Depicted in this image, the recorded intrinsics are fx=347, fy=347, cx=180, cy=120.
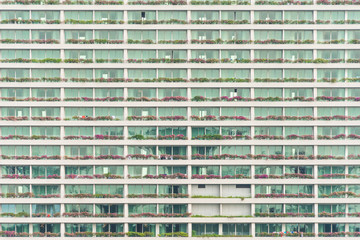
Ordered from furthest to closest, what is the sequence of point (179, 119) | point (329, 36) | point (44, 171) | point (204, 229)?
point (329, 36), point (204, 229), point (179, 119), point (44, 171)

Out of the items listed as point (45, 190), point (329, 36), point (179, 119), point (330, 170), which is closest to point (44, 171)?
point (45, 190)

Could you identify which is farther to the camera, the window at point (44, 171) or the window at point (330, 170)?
the window at point (330, 170)

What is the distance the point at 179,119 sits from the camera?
45.0 meters

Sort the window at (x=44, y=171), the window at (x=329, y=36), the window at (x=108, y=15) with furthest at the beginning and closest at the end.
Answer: the window at (x=329, y=36) < the window at (x=108, y=15) < the window at (x=44, y=171)

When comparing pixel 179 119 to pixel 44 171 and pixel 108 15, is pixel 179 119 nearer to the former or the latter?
pixel 108 15

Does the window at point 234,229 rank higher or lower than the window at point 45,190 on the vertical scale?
lower

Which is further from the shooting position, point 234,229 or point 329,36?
point 329,36

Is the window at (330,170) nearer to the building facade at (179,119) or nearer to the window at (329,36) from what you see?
the building facade at (179,119)

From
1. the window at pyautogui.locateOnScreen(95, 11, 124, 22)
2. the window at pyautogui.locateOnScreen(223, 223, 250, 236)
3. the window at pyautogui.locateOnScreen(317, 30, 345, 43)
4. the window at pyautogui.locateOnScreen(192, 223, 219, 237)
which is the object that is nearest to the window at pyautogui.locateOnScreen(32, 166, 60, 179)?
the window at pyautogui.locateOnScreen(192, 223, 219, 237)

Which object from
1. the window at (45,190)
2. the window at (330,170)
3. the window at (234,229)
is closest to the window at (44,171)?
the window at (45,190)

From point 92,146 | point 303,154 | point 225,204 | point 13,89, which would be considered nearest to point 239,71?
point 303,154

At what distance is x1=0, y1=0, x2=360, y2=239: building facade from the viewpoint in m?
44.6

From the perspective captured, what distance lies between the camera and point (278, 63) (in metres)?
45.2

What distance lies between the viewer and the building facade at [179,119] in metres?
44.6
